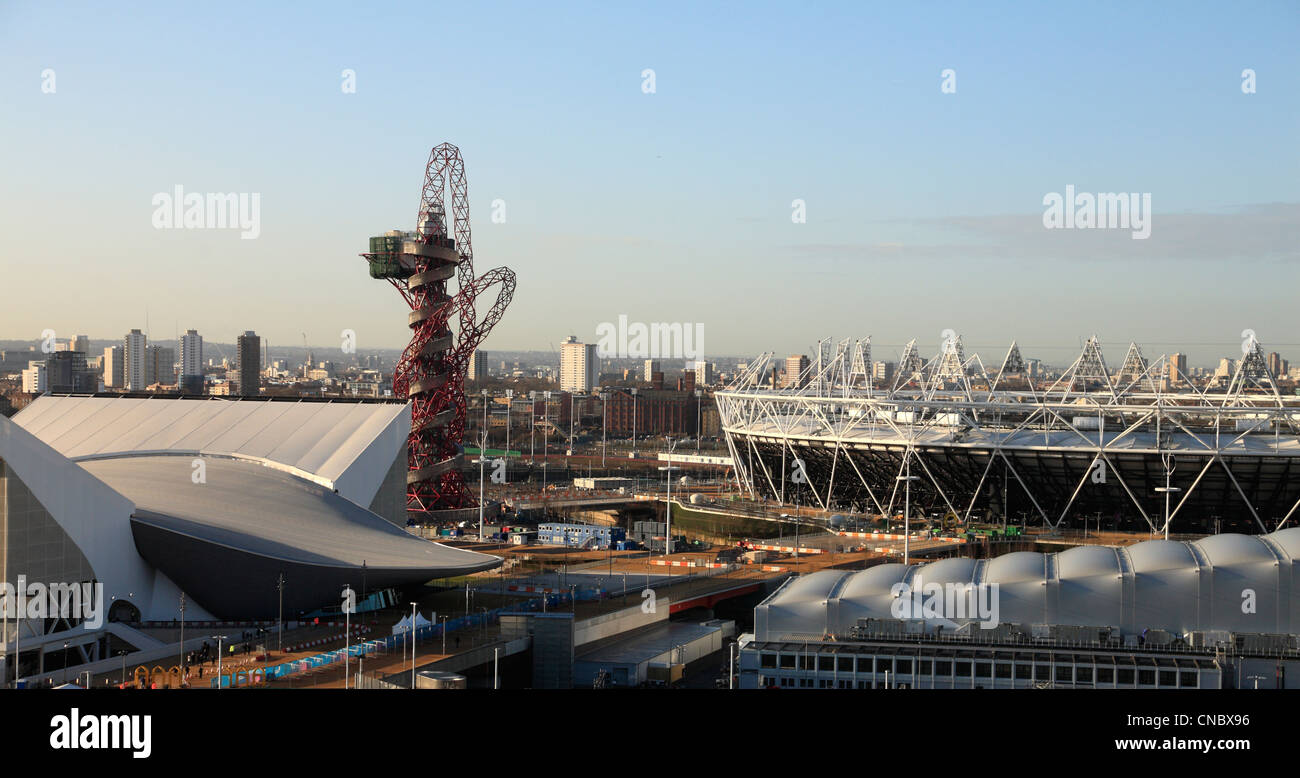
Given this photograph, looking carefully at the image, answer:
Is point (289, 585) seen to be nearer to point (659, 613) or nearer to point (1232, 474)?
point (659, 613)

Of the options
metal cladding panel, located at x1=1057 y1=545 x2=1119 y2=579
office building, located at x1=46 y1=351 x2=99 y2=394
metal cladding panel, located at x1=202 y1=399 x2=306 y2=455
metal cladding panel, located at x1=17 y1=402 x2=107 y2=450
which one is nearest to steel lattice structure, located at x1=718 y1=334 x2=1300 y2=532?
metal cladding panel, located at x1=1057 y1=545 x2=1119 y2=579

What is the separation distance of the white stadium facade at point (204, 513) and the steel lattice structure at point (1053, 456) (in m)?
31.5

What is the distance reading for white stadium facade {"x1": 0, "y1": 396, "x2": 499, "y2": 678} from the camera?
129ft

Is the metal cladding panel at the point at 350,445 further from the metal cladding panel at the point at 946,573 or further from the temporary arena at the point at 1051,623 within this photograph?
the metal cladding panel at the point at 946,573

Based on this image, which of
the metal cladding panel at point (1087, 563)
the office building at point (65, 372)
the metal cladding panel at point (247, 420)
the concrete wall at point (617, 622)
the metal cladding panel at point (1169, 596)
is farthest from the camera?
the office building at point (65, 372)

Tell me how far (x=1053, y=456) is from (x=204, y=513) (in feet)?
154

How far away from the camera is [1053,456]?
2923 inches

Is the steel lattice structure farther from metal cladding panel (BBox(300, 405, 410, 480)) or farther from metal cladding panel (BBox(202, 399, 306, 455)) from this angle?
metal cladding panel (BBox(202, 399, 306, 455))

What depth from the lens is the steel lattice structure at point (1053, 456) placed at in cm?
7200

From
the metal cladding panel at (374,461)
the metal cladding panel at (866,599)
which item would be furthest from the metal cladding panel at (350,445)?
the metal cladding panel at (866,599)

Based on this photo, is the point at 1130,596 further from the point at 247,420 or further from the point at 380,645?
the point at 247,420

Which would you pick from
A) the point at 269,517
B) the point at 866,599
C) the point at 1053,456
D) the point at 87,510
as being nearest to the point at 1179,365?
the point at 1053,456

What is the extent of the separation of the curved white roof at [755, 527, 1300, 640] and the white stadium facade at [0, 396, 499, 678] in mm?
14656
